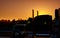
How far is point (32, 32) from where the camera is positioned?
2.41m

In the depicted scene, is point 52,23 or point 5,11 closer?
point 52,23

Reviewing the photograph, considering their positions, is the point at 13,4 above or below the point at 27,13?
above

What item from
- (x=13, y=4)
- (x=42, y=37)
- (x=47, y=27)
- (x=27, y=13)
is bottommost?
(x=42, y=37)

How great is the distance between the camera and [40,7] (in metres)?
3.97

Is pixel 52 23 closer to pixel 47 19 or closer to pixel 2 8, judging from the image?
pixel 47 19

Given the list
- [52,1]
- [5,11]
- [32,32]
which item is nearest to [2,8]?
[5,11]

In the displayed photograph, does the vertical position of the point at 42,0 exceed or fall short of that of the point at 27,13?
it exceeds it

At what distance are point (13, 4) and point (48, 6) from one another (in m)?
→ 1.02

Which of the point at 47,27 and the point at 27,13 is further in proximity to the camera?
the point at 27,13

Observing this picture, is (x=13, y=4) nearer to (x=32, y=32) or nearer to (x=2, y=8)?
(x=2, y=8)

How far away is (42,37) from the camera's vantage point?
2.38 m

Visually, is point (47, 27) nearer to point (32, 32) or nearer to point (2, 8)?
point (32, 32)

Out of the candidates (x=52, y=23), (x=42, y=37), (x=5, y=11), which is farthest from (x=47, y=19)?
(x=5, y=11)

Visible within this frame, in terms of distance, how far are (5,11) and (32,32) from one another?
182 cm
